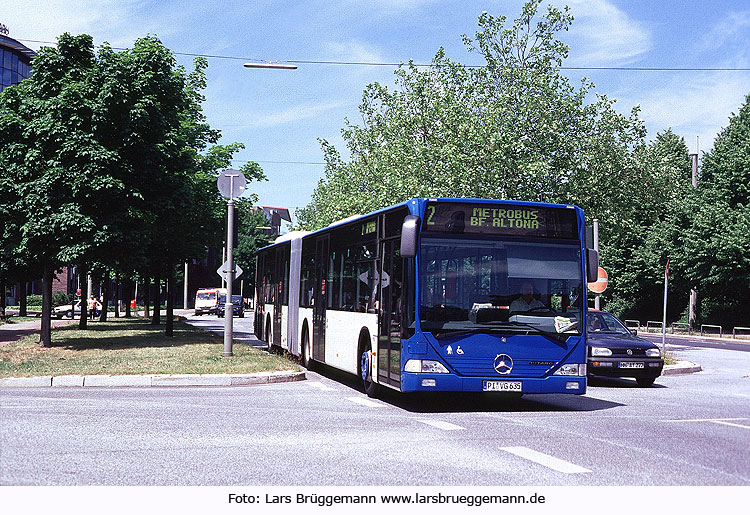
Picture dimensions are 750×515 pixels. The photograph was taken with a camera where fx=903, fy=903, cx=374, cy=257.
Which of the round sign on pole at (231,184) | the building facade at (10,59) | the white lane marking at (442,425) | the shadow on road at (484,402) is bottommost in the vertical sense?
the shadow on road at (484,402)

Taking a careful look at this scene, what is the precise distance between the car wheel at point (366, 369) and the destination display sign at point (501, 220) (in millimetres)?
2727

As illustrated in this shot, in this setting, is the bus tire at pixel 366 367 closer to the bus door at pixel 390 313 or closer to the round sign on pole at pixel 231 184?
the bus door at pixel 390 313

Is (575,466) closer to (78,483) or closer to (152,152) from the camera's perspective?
(78,483)

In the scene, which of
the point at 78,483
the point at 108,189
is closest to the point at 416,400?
the point at 78,483

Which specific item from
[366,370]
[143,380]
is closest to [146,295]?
[143,380]

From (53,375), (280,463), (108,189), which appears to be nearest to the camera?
(280,463)

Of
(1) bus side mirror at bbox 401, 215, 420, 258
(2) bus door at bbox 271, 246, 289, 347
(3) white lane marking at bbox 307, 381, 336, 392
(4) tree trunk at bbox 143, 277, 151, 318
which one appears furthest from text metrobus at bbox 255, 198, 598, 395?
(4) tree trunk at bbox 143, 277, 151, 318

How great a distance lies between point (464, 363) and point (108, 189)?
1248 cm

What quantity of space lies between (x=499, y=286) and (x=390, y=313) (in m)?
1.62

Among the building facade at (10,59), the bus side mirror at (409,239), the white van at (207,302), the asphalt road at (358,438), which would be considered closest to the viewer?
the asphalt road at (358,438)

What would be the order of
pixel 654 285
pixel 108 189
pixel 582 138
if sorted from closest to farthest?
pixel 108 189
pixel 582 138
pixel 654 285

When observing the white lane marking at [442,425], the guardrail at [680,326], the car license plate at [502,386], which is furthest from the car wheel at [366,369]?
the guardrail at [680,326]

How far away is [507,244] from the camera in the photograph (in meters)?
12.2

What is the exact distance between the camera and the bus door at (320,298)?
17.2m
